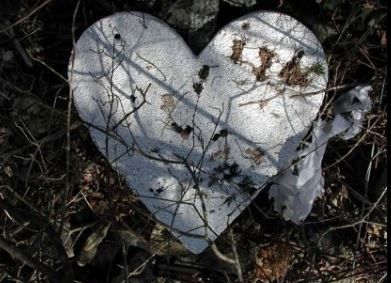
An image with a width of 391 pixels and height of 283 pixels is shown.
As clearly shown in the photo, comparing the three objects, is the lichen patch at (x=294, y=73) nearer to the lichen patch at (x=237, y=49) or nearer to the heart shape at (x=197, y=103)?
the heart shape at (x=197, y=103)

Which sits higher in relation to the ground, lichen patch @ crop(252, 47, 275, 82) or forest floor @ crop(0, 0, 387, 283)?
lichen patch @ crop(252, 47, 275, 82)

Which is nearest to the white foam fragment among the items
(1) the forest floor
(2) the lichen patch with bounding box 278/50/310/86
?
(1) the forest floor

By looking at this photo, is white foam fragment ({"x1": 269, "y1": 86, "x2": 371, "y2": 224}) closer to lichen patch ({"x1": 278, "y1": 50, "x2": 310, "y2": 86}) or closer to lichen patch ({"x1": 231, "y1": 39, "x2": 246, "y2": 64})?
lichen patch ({"x1": 278, "y1": 50, "x2": 310, "y2": 86})

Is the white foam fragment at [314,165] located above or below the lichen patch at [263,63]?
below

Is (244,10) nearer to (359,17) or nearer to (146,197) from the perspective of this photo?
(359,17)

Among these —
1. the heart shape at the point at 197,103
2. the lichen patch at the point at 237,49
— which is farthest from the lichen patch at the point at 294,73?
the lichen patch at the point at 237,49

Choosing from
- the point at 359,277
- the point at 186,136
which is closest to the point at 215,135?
the point at 186,136
